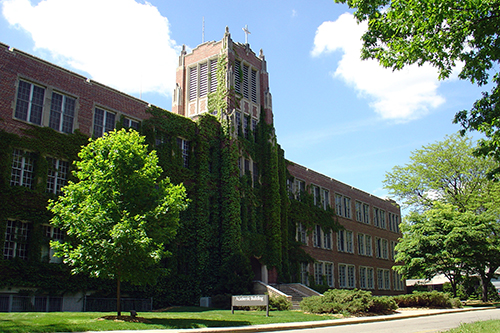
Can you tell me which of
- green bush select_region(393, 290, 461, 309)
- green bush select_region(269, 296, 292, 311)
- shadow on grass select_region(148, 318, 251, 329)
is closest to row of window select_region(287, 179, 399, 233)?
green bush select_region(393, 290, 461, 309)

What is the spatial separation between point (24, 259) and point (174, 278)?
29.7 ft

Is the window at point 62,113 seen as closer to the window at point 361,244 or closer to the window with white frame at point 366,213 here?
the window at point 361,244

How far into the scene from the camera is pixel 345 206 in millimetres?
51781

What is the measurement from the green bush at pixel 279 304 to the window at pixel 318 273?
15995 mm

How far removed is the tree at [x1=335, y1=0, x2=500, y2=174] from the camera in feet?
42.9

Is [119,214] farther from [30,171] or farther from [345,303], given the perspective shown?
[345,303]

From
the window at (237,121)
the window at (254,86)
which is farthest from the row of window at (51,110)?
the window at (254,86)

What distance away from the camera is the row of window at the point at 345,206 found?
144 ft

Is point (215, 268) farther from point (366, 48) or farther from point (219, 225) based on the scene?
point (366, 48)

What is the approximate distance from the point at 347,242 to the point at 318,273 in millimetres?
7655

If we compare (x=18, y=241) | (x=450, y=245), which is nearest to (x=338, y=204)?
(x=450, y=245)

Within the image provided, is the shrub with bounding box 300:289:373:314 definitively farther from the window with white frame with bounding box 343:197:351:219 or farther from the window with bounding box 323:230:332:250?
the window with white frame with bounding box 343:197:351:219

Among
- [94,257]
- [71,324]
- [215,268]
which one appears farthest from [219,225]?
[71,324]

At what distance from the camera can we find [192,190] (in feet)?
104
